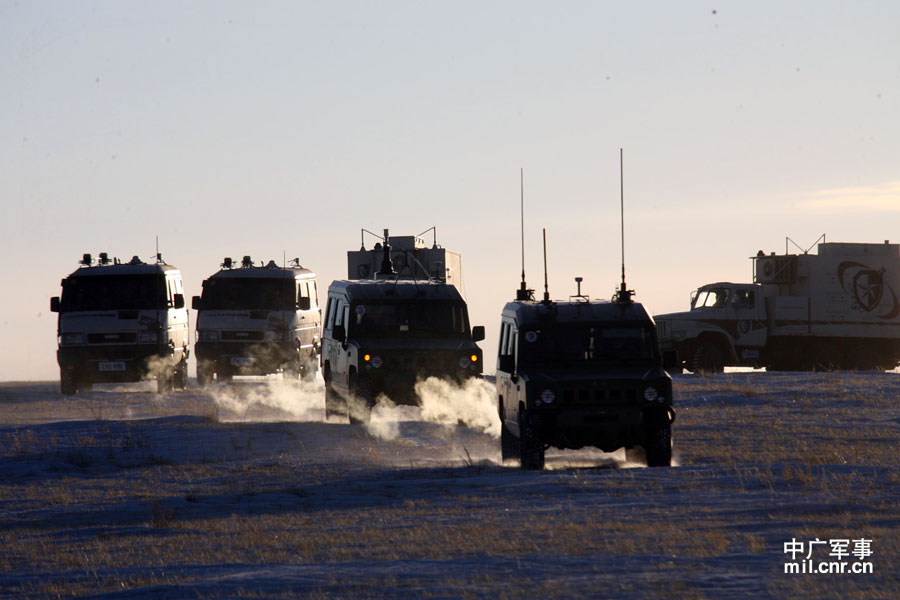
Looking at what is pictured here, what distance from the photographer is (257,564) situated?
418 inches

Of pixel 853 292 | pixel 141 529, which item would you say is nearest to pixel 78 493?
pixel 141 529

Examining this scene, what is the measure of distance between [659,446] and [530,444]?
5.20ft

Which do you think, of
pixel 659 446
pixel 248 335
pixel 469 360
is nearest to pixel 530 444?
pixel 659 446

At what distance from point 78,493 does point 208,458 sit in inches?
132

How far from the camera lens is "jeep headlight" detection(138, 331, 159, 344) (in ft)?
102

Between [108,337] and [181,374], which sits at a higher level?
[108,337]

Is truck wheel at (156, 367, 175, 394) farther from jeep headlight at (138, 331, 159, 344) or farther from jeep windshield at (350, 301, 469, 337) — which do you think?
jeep windshield at (350, 301, 469, 337)

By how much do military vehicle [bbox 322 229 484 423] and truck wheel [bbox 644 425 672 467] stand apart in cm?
658

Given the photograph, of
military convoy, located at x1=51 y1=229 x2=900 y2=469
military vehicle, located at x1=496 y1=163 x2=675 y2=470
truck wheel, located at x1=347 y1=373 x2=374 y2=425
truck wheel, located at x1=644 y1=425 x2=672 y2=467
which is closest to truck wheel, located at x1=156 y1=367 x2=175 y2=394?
military convoy, located at x1=51 y1=229 x2=900 y2=469

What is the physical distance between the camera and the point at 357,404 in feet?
75.3

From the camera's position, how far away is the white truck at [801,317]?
38.6m

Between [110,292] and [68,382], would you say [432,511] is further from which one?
[68,382]

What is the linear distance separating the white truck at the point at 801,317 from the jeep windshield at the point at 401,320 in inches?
642

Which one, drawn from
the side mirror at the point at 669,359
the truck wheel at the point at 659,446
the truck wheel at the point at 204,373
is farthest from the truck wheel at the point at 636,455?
the truck wheel at the point at 204,373
